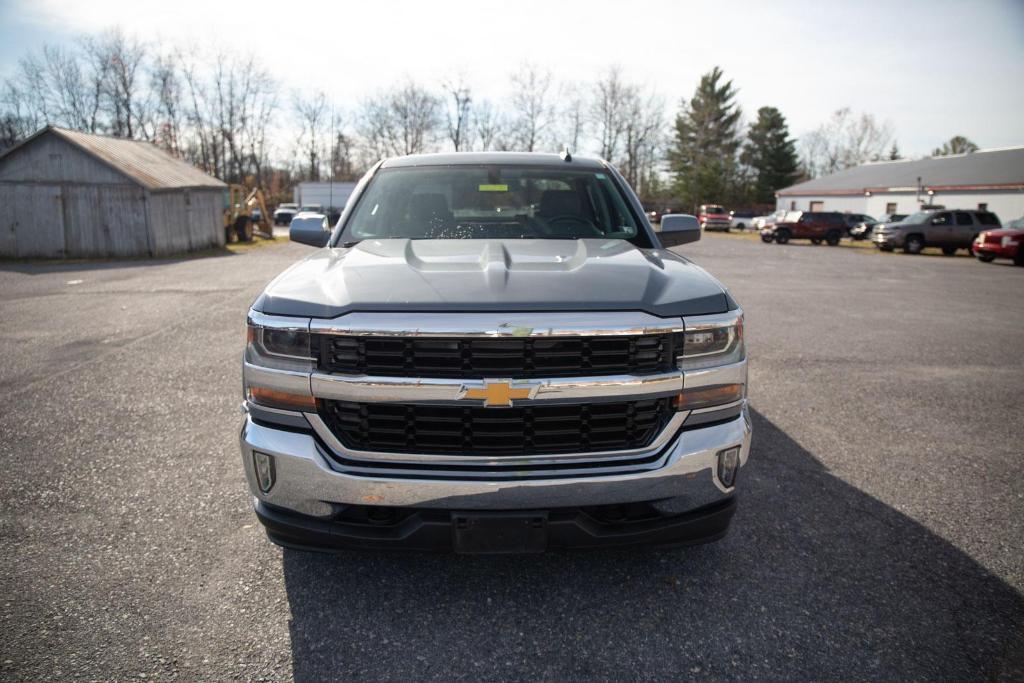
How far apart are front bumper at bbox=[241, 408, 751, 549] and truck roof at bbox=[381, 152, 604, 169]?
7.20 ft

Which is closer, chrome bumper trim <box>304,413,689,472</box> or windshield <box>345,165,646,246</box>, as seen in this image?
chrome bumper trim <box>304,413,689,472</box>

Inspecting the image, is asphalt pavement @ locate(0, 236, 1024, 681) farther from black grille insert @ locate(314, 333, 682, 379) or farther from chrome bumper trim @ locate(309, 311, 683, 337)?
chrome bumper trim @ locate(309, 311, 683, 337)

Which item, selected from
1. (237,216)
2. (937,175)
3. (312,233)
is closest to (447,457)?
(312,233)

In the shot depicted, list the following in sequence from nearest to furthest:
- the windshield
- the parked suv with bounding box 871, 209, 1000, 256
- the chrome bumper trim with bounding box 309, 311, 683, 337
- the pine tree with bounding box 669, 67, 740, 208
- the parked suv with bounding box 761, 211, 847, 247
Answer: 1. the chrome bumper trim with bounding box 309, 311, 683, 337
2. the windshield
3. the parked suv with bounding box 871, 209, 1000, 256
4. the parked suv with bounding box 761, 211, 847, 247
5. the pine tree with bounding box 669, 67, 740, 208

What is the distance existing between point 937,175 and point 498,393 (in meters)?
53.4

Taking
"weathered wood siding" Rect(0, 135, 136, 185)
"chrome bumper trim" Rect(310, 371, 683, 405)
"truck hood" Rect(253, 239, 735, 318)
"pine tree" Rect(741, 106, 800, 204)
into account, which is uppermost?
"pine tree" Rect(741, 106, 800, 204)

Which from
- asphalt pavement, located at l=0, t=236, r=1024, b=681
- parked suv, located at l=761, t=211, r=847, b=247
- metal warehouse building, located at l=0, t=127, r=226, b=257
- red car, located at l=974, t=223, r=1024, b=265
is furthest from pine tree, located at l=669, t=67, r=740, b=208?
asphalt pavement, located at l=0, t=236, r=1024, b=681

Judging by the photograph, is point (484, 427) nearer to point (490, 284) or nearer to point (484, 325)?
point (484, 325)

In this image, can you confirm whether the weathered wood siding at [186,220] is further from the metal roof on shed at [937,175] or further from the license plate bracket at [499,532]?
the metal roof on shed at [937,175]

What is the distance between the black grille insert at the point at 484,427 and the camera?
2123 mm

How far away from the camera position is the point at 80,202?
19891mm

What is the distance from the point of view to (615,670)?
2.10 meters

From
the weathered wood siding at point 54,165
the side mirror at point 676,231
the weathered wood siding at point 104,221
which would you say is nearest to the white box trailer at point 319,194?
the weathered wood siding at point 54,165

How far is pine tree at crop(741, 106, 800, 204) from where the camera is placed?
65.6 m
